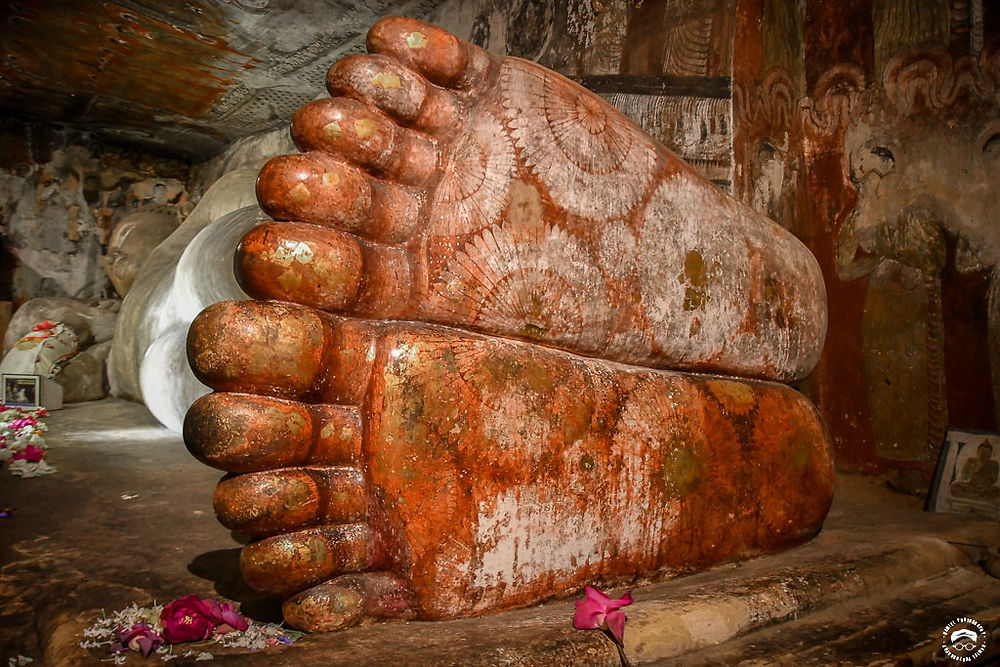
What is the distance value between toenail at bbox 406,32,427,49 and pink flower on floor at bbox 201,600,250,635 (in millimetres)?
929

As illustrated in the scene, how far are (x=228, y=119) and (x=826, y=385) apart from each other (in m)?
4.14

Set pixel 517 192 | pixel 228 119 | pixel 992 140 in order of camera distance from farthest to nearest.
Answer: pixel 228 119 → pixel 992 140 → pixel 517 192

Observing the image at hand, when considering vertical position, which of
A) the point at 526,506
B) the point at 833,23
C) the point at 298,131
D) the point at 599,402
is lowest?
the point at 526,506

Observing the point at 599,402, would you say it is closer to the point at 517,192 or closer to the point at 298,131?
the point at 517,192

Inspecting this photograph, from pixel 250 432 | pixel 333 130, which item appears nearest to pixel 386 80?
pixel 333 130

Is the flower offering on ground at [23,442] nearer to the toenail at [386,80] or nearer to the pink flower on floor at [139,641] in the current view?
the pink flower on floor at [139,641]

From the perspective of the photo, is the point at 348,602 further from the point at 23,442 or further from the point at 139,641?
the point at 23,442

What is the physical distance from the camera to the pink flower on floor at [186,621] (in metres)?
0.90

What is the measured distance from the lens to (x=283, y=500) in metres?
0.91

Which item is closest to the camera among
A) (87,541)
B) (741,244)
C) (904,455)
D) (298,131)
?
(298,131)

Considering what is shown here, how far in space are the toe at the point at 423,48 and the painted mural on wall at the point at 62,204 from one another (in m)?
4.60

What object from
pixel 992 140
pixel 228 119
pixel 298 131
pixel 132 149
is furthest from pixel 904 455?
pixel 132 149

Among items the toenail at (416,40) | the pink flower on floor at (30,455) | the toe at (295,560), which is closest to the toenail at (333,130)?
the toenail at (416,40)

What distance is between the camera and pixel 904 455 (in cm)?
199
